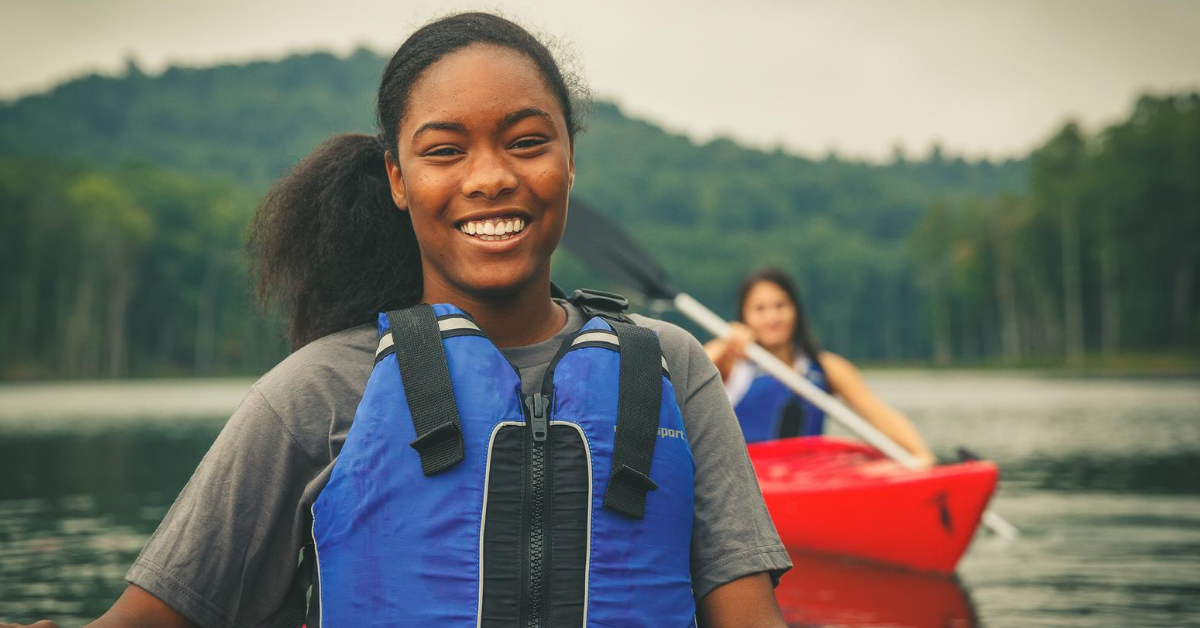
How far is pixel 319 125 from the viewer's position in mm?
157250

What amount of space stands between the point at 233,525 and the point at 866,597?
4.96 m

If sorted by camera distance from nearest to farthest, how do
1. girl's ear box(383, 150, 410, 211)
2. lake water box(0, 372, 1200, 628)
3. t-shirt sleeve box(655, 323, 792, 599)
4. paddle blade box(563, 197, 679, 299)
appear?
t-shirt sleeve box(655, 323, 792, 599)
girl's ear box(383, 150, 410, 211)
lake water box(0, 372, 1200, 628)
paddle blade box(563, 197, 679, 299)

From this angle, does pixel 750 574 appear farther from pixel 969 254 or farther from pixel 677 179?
pixel 677 179

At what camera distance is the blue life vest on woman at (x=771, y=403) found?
733 cm

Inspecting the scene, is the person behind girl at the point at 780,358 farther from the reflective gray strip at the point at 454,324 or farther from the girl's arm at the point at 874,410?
the reflective gray strip at the point at 454,324

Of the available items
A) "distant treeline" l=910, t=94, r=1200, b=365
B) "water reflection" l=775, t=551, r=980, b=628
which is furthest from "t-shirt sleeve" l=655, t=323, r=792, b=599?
"distant treeline" l=910, t=94, r=1200, b=365

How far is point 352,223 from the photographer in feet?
5.96

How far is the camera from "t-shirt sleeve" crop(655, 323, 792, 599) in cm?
147

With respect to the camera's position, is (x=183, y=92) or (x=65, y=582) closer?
(x=65, y=582)

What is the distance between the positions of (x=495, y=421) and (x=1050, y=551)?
22.4 ft

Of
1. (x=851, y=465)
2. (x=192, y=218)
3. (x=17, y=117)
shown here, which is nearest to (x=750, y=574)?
(x=851, y=465)

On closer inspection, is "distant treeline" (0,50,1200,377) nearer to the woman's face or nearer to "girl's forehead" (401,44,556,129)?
the woman's face

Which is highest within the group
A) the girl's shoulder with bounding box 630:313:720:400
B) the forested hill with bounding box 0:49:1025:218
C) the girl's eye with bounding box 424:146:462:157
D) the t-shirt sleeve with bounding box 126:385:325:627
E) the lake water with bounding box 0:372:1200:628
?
the forested hill with bounding box 0:49:1025:218

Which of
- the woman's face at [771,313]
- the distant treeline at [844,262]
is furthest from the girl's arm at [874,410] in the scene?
the distant treeline at [844,262]
